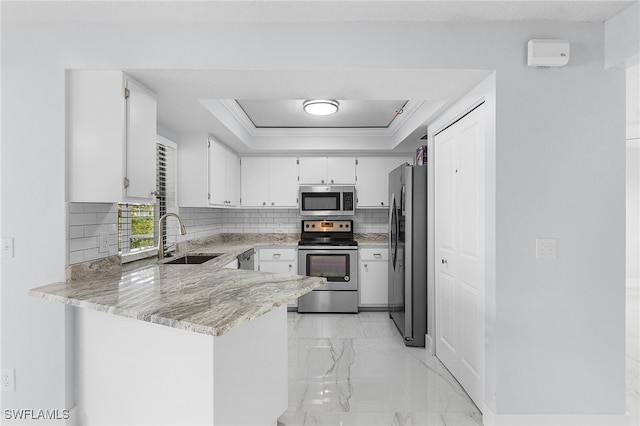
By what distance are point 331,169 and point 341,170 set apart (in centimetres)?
14

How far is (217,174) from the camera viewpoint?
3.78 m

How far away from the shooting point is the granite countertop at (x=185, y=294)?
1250mm

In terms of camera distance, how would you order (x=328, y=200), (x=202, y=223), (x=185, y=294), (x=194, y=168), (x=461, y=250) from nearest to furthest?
(x=185, y=294) → (x=461, y=250) → (x=194, y=168) → (x=202, y=223) → (x=328, y=200)

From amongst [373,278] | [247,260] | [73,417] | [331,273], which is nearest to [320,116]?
[247,260]

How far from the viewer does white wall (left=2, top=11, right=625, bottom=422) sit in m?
1.92

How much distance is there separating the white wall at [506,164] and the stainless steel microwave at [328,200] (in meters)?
2.70

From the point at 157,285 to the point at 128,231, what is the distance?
1.23 m

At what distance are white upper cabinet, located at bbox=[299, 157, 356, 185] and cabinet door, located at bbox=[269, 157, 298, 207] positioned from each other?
0.64 feet

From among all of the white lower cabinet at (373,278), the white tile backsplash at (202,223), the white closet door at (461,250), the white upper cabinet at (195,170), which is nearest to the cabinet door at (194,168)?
the white upper cabinet at (195,170)

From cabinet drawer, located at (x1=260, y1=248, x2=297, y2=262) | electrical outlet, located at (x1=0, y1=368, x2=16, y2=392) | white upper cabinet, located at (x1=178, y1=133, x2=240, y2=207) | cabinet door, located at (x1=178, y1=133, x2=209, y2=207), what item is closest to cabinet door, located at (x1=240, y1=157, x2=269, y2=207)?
cabinet drawer, located at (x1=260, y1=248, x2=297, y2=262)

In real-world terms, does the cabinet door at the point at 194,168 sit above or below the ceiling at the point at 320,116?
below

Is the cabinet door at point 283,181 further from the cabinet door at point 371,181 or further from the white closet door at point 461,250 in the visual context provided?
the white closet door at point 461,250

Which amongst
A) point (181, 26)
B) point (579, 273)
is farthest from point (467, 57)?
point (181, 26)

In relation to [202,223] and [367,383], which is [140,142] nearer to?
[202,223]
